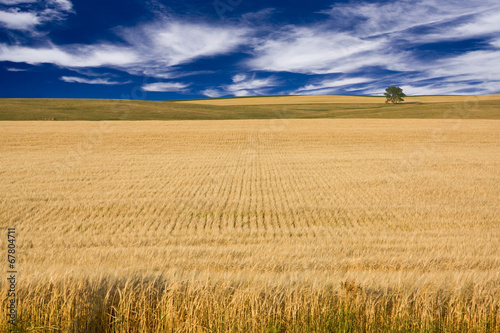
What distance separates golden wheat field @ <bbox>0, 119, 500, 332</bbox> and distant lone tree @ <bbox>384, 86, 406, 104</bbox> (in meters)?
73.8

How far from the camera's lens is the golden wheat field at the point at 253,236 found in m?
3.79

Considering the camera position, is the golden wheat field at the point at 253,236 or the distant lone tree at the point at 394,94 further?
the distant lone tree at the point at 394,94

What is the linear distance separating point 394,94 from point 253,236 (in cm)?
10465

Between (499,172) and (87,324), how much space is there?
2464cm

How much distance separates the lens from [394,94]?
333ft

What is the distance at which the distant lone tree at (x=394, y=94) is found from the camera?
10094 cm

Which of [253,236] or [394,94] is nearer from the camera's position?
[253,236]

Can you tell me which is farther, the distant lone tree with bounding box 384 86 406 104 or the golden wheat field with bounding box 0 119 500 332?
the distant lone tree with bounding box 384 86 406 104

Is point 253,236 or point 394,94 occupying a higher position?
point 394,94

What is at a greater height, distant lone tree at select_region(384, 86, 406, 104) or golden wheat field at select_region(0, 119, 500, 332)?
distant lone tree at select_region(384, 86, 406, 104)

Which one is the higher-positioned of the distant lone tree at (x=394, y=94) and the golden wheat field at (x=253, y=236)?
the distant lone tree at (x=394, y=94)

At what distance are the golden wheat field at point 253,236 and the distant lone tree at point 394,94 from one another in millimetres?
73839

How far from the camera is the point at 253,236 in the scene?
10.4 metres

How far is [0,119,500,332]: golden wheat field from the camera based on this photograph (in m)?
3.79
